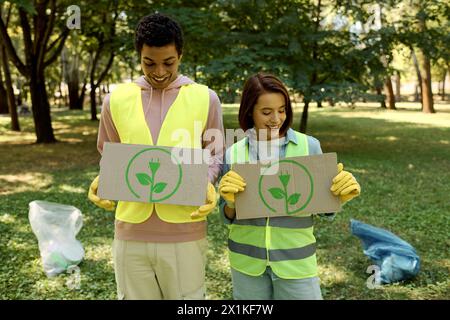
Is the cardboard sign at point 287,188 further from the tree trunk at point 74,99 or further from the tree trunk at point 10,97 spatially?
the tree trunk at point 74,99

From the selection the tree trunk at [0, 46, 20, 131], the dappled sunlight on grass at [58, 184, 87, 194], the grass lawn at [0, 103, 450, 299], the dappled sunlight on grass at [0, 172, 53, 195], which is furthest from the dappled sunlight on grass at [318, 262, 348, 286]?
the tree trunk at [0, 46, 20, 131]

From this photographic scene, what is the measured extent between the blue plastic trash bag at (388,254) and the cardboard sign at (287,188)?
1.87 metres

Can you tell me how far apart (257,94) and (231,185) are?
0.38 metres

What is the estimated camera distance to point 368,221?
510 cm

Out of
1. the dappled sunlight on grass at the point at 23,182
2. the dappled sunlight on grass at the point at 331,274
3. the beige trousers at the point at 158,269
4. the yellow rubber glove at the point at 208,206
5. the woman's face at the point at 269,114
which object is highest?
the woman's face at the point at 269,114

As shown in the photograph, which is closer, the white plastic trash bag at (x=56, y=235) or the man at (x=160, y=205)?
the man at (x=160, y=205)

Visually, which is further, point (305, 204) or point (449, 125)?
point (449, 125)

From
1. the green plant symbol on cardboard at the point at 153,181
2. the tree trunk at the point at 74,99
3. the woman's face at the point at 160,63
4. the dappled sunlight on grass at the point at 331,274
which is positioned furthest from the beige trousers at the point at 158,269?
the tree trunk at the point at 74,99

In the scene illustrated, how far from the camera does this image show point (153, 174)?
1869 mm

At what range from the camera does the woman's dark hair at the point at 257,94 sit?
189 centimetres

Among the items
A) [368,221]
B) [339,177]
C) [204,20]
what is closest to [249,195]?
[339,177]
